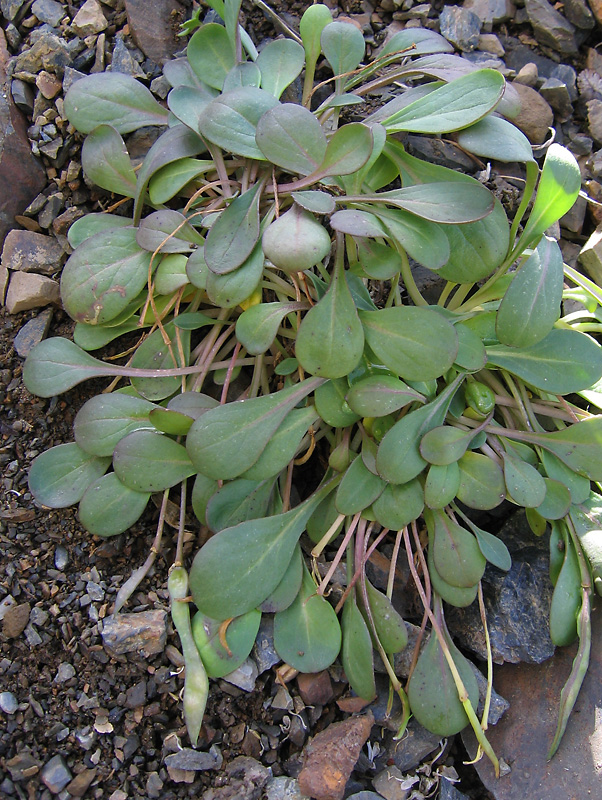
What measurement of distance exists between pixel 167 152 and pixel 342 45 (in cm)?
54

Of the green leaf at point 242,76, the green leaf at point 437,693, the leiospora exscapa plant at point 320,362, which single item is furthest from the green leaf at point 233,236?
the green leaf at point 437,693

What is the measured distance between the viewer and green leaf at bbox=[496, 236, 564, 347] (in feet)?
4.13

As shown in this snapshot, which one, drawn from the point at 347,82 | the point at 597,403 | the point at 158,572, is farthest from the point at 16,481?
the point at 597,403

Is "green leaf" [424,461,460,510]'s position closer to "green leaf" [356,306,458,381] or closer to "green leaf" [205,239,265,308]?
"green leaf" [356,306,458,381]

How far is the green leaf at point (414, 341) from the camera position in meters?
1.25

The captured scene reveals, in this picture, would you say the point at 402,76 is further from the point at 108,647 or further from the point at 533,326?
the point at 108,647

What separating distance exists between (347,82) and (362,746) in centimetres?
170

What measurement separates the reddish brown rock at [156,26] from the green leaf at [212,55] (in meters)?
0.32

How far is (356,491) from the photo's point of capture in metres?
1.37

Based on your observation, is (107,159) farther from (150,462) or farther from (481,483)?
(481,483)

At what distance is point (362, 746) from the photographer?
4.47ft

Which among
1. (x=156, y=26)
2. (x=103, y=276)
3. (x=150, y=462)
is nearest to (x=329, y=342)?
(x=150, y=462)

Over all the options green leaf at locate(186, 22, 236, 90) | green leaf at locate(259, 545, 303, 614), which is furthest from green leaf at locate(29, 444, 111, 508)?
green leaf at locate(186, 22, 236, 90)

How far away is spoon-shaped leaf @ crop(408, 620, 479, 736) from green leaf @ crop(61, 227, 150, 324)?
111 cm
